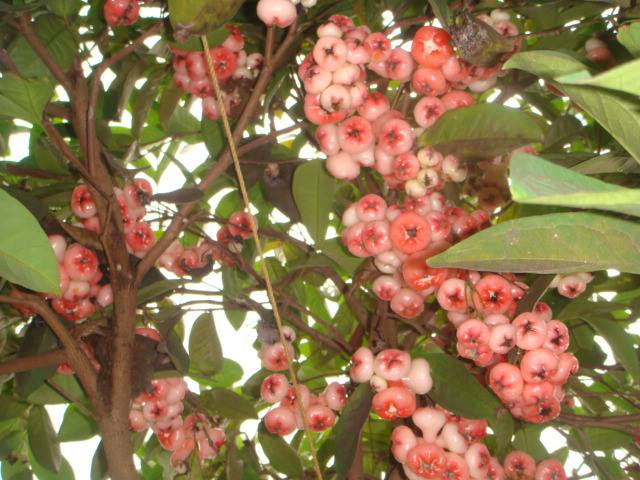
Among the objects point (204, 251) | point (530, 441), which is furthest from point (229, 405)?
point (530, 441)

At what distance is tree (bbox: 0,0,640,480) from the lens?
1.01 m

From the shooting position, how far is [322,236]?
3.90 ft

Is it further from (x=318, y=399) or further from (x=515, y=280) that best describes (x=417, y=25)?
(x=318, y=399)

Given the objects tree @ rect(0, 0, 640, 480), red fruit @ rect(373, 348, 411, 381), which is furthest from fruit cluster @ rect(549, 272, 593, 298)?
red fruit @ rect(373, 348, 411, 381)

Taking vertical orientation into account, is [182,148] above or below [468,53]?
below

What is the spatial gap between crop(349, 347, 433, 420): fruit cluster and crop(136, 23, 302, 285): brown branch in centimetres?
29

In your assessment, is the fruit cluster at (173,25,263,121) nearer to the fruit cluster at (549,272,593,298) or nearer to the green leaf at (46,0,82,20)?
the green leaf at (46,0,82,20)

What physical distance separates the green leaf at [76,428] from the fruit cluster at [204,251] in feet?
0.93

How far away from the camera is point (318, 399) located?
123cm

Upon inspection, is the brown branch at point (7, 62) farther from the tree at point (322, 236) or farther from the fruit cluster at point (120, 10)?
the fruit cluster at point (120, 10)

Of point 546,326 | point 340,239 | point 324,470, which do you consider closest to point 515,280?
point 546,326

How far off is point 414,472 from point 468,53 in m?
0.52

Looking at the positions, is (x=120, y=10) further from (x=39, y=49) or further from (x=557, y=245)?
(x=557, y=245)

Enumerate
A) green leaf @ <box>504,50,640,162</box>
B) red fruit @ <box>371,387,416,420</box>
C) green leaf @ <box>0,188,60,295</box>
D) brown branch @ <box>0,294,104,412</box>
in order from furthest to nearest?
red fruit @ <box>371,387,416,420</box> → brown branch @ <box>0,294,104,412</box> → green leaf @ <box>0,188,60,295</box> → green leaf @ <box>504,50,640,162</box>
